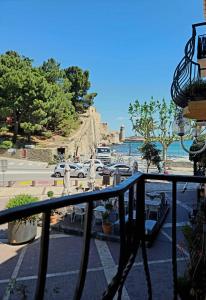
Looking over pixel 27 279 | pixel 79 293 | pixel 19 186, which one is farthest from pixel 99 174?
pixel 79 293

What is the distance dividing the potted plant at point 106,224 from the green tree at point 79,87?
38400mm

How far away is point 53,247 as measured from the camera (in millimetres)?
7730

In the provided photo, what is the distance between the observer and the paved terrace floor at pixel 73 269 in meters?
5.14

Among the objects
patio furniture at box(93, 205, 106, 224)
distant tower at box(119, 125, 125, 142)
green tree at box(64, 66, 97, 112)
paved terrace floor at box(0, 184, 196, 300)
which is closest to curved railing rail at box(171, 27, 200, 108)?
paved terrace floor at box(0, 184, 196, 300)

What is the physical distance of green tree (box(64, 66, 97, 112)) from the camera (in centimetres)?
4669

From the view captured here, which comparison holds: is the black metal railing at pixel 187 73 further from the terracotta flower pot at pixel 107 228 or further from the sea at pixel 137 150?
the sea at pixel 137 150

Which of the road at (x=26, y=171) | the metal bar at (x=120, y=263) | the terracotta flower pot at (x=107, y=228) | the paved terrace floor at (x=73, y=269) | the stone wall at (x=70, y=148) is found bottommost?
the paved terrace floor at (x=73, y=269)

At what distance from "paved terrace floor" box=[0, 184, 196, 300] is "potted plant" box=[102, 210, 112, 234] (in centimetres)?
44

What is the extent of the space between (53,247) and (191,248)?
18.4 feet

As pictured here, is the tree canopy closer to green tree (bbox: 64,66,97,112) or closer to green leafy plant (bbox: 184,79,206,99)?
green tree (bbox: 64,66,97,112)

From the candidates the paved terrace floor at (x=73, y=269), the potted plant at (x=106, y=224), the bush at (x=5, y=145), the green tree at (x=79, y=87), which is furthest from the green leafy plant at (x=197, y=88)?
the green tree at (x=79, y=87)

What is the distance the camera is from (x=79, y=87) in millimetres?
47062

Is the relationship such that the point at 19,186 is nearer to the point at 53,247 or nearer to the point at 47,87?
the point at 53,247

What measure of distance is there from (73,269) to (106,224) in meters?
2.50
